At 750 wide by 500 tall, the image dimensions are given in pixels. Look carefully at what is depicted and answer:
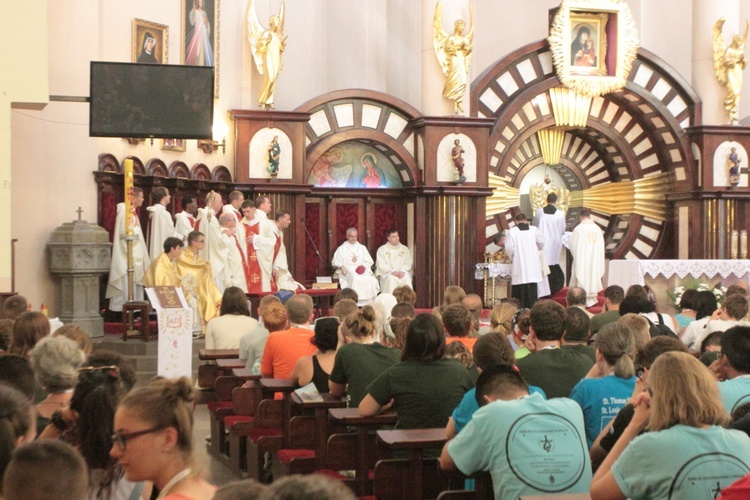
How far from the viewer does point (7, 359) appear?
13.2ft

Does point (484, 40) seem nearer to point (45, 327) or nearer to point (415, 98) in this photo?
point (415, 98)

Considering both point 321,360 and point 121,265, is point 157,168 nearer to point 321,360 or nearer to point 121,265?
point 121,265

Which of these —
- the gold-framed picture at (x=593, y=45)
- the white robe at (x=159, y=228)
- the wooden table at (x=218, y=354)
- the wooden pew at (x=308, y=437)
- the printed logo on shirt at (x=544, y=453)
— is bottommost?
the wooden pew at (x=308, y=437)

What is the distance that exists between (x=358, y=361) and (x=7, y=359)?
7.48 ft

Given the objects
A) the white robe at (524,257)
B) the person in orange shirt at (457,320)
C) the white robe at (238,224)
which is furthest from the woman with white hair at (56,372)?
the white robe at (524,257)

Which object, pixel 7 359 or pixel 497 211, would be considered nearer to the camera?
pixel 7 359

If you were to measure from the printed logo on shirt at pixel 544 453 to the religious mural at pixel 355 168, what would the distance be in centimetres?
1301

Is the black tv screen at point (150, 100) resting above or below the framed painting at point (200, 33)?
below

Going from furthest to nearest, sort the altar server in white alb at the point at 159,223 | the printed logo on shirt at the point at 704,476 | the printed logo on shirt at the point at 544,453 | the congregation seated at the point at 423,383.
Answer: the altar server in white alb at the point at 159,223, the congregation seated at the point at 423,383, the printed logo on shirt at the point at 544,453, the printed logo on shirt at the point at 704,476

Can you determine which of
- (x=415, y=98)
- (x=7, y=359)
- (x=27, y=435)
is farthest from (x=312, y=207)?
(x=27, y=435)

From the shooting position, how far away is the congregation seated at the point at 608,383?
4.80 m

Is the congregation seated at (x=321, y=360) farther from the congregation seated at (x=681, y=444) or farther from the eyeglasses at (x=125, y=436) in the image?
the eyeglasses at (x=125, y=436)

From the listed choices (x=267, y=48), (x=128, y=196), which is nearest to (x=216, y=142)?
(x=267, y=48)

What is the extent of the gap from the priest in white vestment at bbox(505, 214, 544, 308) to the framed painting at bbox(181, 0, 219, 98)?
512 centimetres
